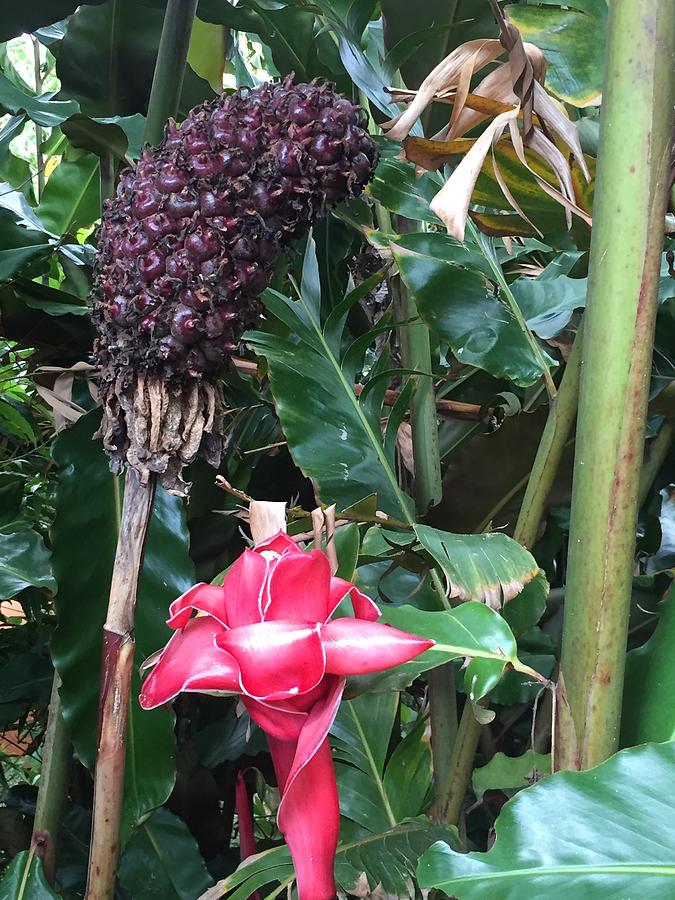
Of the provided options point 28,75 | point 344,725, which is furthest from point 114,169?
point 28,75

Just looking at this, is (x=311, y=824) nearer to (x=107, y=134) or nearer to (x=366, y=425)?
(x=366, y=425)

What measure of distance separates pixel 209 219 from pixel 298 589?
220 mm

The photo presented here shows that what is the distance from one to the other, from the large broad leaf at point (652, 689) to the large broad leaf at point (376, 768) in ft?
0.56

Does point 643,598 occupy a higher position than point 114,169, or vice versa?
point 114,169

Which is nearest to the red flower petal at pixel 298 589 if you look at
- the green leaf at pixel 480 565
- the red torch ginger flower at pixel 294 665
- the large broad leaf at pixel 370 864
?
the red torch ginger flower at pixel 294 665

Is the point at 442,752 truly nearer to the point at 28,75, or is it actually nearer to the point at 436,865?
the point at 436,865

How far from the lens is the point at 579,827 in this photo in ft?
0.77

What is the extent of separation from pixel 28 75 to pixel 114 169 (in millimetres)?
2669

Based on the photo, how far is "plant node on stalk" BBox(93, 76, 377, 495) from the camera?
0.37 metres

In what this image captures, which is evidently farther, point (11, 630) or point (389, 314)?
point (11, 630)

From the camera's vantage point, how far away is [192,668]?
24 cm

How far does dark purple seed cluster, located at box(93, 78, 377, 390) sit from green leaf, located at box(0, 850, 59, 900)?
38 centimetres

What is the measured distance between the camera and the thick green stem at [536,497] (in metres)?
0.44

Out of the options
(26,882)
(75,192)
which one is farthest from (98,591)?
(75,192)
